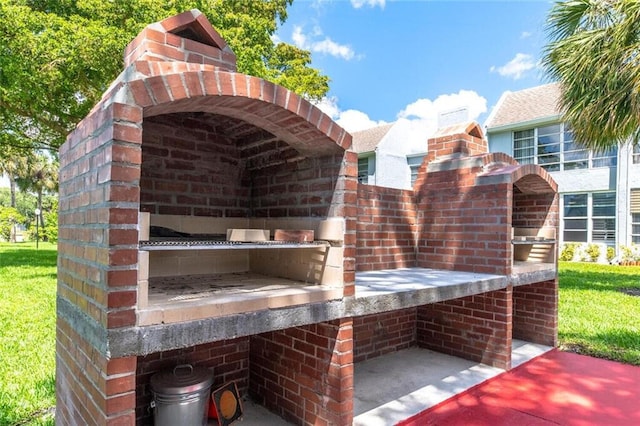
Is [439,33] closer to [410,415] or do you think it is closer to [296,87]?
[296,87]

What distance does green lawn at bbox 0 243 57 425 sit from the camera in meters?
3.66

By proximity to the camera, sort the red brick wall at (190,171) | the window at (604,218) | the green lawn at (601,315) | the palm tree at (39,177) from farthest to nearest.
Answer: the palm tree at (39,177) → the window at (604,218) → the green lawn at (601,315) → the red brick wall at (190,171)

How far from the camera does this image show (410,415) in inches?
147

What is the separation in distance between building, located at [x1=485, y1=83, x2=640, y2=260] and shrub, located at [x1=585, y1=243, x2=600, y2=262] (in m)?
0.30

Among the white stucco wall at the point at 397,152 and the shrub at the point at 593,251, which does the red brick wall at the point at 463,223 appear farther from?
the white stucco wall at the point at 397,152

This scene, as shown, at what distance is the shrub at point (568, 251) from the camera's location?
16.3 meters

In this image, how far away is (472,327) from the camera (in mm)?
5289

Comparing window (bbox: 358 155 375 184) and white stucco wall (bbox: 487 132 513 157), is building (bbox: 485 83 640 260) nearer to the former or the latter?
white stucco wall (bbox: 487 132 513 157)

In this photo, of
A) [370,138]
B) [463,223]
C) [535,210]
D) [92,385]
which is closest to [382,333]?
[463,223]

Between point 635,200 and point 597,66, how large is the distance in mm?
10559

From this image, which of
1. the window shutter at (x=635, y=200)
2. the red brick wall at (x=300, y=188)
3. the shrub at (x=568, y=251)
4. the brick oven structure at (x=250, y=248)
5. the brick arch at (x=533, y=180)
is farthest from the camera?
the shrub at (x=568, y=251)

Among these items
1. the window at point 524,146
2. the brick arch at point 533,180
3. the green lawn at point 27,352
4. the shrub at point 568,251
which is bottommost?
the green lawn at point 27,352

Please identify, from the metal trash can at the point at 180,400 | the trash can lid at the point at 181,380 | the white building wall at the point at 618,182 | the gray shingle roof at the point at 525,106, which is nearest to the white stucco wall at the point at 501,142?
the gray shingle roof at the point at 525,106

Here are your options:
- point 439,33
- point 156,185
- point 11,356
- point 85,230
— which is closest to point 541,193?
point 156,185
